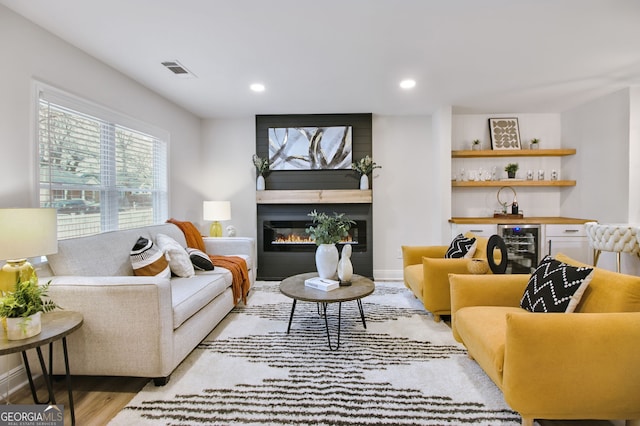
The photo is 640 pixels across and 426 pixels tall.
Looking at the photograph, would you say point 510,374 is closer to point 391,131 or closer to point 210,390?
point 210,390

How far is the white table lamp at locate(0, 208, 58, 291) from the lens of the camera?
182 centimetres

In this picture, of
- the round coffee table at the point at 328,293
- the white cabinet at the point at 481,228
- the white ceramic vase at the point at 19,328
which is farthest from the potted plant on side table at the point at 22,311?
the white cabinet at the point at 481,228

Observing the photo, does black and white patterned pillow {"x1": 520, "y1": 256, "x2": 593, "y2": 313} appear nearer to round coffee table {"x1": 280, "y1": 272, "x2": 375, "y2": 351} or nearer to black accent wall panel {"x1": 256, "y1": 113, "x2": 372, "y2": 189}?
round coffee table {"x1": 280, "y1": 272, "x2": 375, "y2": 351}

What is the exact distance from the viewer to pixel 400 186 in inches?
209

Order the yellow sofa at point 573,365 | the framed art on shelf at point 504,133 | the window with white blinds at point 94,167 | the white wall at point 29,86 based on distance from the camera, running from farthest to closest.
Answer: the framed art on shelf at point 504,133, the window with white blinds at point 94,167, the white wall at point 29,86, the yellow sofa at point 573,365

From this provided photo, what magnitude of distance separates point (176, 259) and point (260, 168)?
2233 millimetres

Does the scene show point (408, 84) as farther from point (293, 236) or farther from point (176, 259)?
point (176, 259)

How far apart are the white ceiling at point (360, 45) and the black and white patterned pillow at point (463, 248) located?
174 centimetres

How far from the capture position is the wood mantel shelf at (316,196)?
5059 mm

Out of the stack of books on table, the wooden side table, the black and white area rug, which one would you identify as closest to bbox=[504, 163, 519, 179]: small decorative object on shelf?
the black and white area rug

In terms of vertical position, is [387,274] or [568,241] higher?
[568,241]

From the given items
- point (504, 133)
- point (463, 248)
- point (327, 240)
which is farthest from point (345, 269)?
point (504, 133)

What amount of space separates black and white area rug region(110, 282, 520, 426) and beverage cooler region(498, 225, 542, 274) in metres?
2.17

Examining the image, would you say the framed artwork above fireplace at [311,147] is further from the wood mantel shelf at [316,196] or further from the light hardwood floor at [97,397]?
the light hardwood floor at [97,397]
